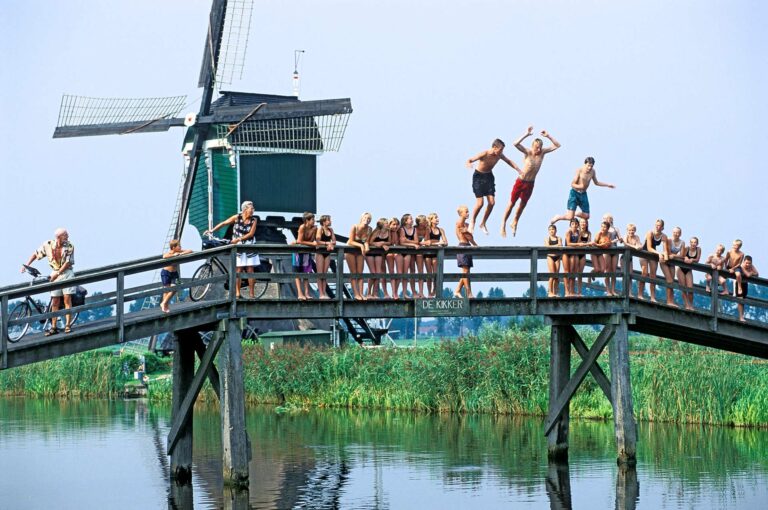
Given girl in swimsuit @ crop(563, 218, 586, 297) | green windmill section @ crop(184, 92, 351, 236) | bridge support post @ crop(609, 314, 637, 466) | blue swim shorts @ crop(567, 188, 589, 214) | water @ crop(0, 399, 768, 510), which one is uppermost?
green windmill section @ crop(184, 92, 351, 236)

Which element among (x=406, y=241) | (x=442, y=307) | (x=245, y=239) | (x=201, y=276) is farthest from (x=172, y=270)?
(x=442, y=307)

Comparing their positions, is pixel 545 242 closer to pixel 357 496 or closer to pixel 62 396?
pixel 357 496

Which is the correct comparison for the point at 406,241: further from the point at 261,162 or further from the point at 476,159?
the point at 261,162

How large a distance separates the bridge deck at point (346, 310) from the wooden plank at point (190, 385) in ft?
1.37

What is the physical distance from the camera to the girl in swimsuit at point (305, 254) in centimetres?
2098

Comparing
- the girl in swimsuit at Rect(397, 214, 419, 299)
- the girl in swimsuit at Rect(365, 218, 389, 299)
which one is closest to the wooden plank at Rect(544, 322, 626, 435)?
the girl in swimsuit at Rect(397, 214, 419, 299)

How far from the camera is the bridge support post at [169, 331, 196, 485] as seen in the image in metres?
22.9

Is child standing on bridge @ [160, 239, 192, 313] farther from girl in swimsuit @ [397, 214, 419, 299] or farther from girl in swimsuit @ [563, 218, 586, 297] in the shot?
girl in swimsuit @ [563, 218, 586, 297]

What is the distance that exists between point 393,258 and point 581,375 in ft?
14.6

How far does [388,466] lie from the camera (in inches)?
998

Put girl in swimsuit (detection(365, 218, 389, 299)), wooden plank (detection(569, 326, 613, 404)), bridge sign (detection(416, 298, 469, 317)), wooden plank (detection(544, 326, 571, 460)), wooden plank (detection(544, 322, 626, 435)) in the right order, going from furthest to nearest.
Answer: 1. wooden plank (detection(544, 326, 571, 460))
2. wooden plank (detection(569, 326, 613, 404))
3. wooden plank (detection(544, 322, 626, 435))
4. bridge sign (detection(416, 298, 469, 317))
5. girl in swimsuit (detection(365, 218, 389, 299))

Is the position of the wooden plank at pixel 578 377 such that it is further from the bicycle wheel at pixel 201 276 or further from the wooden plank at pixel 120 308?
the wooden plank at pixel 120 308

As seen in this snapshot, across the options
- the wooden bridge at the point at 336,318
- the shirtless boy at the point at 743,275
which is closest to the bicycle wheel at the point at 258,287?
the wooden bridge at the point at 336,318

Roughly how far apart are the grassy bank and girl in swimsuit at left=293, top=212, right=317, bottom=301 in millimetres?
11424
